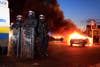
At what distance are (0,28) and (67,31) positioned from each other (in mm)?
42208

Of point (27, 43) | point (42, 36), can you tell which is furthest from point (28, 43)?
point (42, 36)

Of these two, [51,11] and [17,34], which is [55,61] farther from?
[51,11]

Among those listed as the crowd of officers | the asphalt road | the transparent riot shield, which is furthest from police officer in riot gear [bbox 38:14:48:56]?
the transparent riot shield

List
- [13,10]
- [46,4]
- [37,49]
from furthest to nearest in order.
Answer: [46,4] < [13,10] < [37,49]

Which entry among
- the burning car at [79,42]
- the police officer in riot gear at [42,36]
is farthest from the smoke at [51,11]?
the police officer in riot gear at [42,36]

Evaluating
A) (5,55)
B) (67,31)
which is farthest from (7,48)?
(67,31)

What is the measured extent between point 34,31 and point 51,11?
113 ft

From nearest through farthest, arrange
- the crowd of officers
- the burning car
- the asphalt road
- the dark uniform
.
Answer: the asphalt road
the crowd of officers
the dark uniform
the burning car

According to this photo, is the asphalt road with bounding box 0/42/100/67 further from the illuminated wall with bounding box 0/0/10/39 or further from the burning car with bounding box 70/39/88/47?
the burning car with bounding box 70/39/88/47

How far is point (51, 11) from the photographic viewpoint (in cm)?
4941

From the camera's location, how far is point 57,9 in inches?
2069

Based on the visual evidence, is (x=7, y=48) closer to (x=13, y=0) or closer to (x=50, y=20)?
(x=13, y=0)

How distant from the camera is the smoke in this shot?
4337 cm

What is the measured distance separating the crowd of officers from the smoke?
82.0ft
